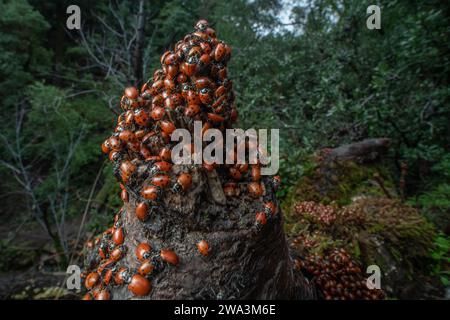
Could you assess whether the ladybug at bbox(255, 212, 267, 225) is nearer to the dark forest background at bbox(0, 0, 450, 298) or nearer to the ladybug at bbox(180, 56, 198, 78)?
the ladybug at bbox(180, 56, 198, 78)

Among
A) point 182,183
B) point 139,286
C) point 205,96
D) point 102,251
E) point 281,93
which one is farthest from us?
point 281,93

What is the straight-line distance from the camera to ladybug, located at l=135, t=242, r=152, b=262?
1.38 metres

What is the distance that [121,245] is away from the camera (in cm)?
158

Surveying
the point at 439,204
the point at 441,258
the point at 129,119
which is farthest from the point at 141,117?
the point at 439,204

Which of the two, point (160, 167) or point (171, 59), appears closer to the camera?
point (160, 167)

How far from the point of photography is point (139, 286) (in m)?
1.32

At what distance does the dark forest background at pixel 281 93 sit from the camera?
498 cm

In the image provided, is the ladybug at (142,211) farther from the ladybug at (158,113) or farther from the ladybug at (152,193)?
the ladybug at (158,113)

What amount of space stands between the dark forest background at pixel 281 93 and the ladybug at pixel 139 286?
126 inches

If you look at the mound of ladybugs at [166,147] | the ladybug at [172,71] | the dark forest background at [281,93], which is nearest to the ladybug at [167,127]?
the mound of ladybugs at [166,147]

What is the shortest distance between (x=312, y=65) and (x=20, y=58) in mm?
9182

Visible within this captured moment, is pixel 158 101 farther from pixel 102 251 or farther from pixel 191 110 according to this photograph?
pixel 102 251

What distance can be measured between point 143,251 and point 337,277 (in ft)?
5.97
